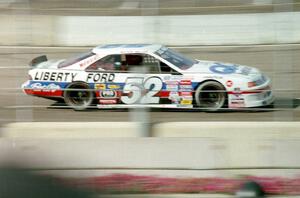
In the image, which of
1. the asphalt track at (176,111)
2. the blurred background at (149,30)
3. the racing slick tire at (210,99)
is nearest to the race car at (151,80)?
the racing slick tire at (210,99)

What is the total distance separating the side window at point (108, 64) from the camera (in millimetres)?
11031

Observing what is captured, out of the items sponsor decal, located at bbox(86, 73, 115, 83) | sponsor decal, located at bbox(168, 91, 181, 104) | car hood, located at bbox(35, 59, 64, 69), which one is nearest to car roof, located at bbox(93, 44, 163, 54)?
sponsor decal, located at bbox(86, 73, 115, 83)

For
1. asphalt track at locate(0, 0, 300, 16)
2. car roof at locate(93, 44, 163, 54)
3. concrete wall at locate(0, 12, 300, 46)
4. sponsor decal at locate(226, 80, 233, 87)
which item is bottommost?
sponsor decal at locate(226, 80, 233, 87)

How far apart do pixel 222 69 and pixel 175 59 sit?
2.84ft

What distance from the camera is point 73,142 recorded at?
6555 mm

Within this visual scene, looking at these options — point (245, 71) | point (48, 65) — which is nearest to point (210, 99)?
point (245, 71)

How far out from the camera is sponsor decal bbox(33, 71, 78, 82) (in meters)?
10.7

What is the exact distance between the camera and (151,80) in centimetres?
1009

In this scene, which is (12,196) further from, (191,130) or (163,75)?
(163,75)

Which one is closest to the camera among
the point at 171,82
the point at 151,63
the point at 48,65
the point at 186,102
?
the point at 186,102

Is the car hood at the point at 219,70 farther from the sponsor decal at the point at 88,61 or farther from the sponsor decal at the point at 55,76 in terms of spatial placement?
the sponsor decal at the point at 55,76

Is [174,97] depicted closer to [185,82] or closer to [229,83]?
[185,82]

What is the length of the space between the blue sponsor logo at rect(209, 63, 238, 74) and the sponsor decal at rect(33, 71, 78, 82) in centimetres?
233

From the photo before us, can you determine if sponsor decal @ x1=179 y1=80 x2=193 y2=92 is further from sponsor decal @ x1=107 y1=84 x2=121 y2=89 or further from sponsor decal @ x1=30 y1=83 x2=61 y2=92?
sponsor decal @ x1=30 y1=83 x2=61 y2=92
